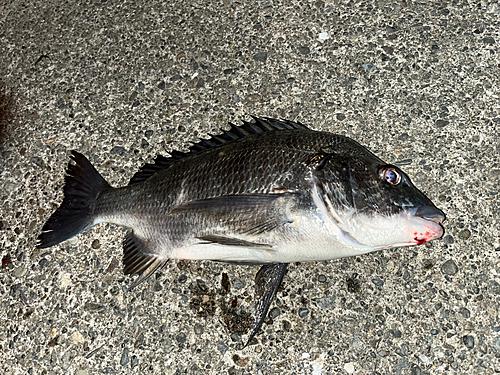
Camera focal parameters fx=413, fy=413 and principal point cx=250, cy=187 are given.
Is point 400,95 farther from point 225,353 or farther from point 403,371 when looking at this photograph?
point 225,353

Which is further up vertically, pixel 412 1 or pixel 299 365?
pixel 412 1

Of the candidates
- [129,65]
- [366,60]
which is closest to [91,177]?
[129,65]

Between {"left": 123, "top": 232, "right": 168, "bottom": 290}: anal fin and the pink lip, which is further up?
the pink lip

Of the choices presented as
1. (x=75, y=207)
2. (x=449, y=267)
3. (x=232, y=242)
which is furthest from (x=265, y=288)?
(x=75, y=207)

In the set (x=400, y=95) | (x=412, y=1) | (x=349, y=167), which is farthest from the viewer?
(x=412, y=1)

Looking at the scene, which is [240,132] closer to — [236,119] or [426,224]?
[236,119]

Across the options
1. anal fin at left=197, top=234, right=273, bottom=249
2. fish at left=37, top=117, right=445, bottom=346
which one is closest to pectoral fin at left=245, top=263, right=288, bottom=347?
fish at left=37, top=117, right=445, bottom=346

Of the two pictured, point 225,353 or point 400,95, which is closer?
point 225,353

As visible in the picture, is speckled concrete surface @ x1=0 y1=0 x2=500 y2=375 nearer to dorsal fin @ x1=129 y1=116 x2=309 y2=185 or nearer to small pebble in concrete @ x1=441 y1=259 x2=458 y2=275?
small pebble in concrete @ x1=441 y1=259 x2=458 y2=275

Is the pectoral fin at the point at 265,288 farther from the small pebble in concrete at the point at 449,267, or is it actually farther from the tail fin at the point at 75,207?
the tail fin at the point at 75,207
